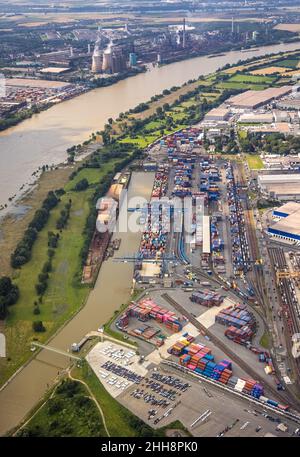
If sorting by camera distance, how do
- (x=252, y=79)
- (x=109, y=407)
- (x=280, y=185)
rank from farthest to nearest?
(x=252, y=79) → (x=280, y=185) → (x=109, y=407)

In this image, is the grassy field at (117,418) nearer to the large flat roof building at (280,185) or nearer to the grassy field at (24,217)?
the grassy field at (24,217)

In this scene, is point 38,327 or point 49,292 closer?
point 38,327

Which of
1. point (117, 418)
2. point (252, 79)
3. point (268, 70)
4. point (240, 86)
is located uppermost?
point (268, 70)

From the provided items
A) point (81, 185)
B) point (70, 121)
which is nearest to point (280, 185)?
point (81, 185)

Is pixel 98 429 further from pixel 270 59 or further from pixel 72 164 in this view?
pixel 270 59

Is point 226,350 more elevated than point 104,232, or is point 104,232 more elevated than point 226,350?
point 104,232

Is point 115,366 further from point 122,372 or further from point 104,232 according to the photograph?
point 104,232
